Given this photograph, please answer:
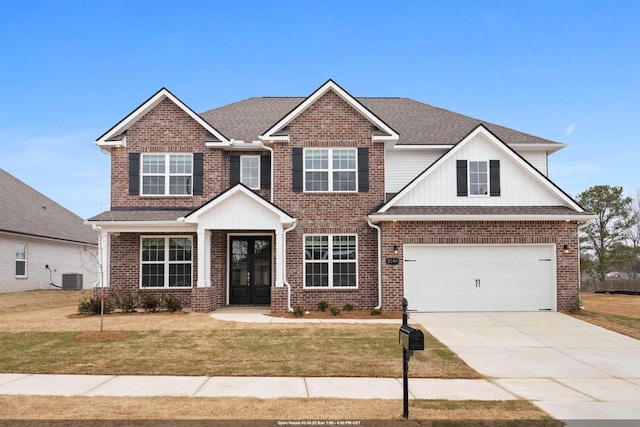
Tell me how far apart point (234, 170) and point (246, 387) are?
40.1 feet

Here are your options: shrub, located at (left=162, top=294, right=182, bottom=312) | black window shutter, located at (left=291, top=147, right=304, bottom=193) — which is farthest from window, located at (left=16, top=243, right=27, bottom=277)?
black window shutter, located at (left=291, top=147, right=304, bottom=193)

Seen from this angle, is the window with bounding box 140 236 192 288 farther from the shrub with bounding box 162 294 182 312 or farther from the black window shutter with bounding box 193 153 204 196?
the black window shutter with bounding box 193 153 204 196

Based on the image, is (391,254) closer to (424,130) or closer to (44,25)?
(424,130)

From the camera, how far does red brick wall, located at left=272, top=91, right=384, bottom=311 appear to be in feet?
59.9

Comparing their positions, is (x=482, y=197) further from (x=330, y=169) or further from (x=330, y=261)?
(x=330, y=261)

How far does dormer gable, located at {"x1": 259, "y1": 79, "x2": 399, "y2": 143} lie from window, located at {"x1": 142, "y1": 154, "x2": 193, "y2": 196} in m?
3.14

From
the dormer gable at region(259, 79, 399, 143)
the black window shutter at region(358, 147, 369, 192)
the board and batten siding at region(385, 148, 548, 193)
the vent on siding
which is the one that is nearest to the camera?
the dormer gable at region(259, 79, 399, 143)

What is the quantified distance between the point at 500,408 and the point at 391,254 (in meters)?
10.1

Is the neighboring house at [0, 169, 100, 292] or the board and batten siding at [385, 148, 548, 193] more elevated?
the board and batten siding at [385, 148, 548, 193]

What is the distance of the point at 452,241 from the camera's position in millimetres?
17281

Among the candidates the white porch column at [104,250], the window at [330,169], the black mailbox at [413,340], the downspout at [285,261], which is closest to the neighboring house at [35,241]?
the white porch column at [104,250]

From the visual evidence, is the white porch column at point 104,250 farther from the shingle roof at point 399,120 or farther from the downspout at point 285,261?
the downspout at point 285,261

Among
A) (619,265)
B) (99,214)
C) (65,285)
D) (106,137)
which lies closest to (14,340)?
(99,214)

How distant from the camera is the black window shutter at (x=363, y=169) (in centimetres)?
1859
